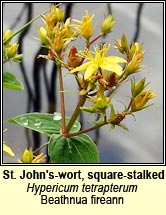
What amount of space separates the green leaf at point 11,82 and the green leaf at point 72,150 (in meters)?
0.08

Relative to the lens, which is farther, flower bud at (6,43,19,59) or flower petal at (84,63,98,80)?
flower bud at (6,43,19,59)

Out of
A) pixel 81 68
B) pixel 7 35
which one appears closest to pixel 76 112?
pixel 81 68

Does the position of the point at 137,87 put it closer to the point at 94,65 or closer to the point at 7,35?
the point at 94,65

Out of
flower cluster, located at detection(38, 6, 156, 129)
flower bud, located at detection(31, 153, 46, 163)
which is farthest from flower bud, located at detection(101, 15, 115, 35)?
flower bud, located at detection(31, 153, 46, 163)

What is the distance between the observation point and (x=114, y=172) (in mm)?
649

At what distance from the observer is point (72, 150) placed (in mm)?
565

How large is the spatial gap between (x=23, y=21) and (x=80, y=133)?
53cm

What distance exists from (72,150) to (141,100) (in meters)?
0.09

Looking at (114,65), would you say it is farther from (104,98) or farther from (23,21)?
(23,21)

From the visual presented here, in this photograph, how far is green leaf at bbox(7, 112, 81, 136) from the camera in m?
0.56

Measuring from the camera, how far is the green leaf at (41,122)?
0.56m

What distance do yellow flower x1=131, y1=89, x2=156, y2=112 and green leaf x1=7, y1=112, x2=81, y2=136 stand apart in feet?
0.28

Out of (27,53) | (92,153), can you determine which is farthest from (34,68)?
(92,153)

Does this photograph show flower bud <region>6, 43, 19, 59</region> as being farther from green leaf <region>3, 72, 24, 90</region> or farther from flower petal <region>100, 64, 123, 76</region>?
flower petal <region>100, 64, 123, 76</region>
